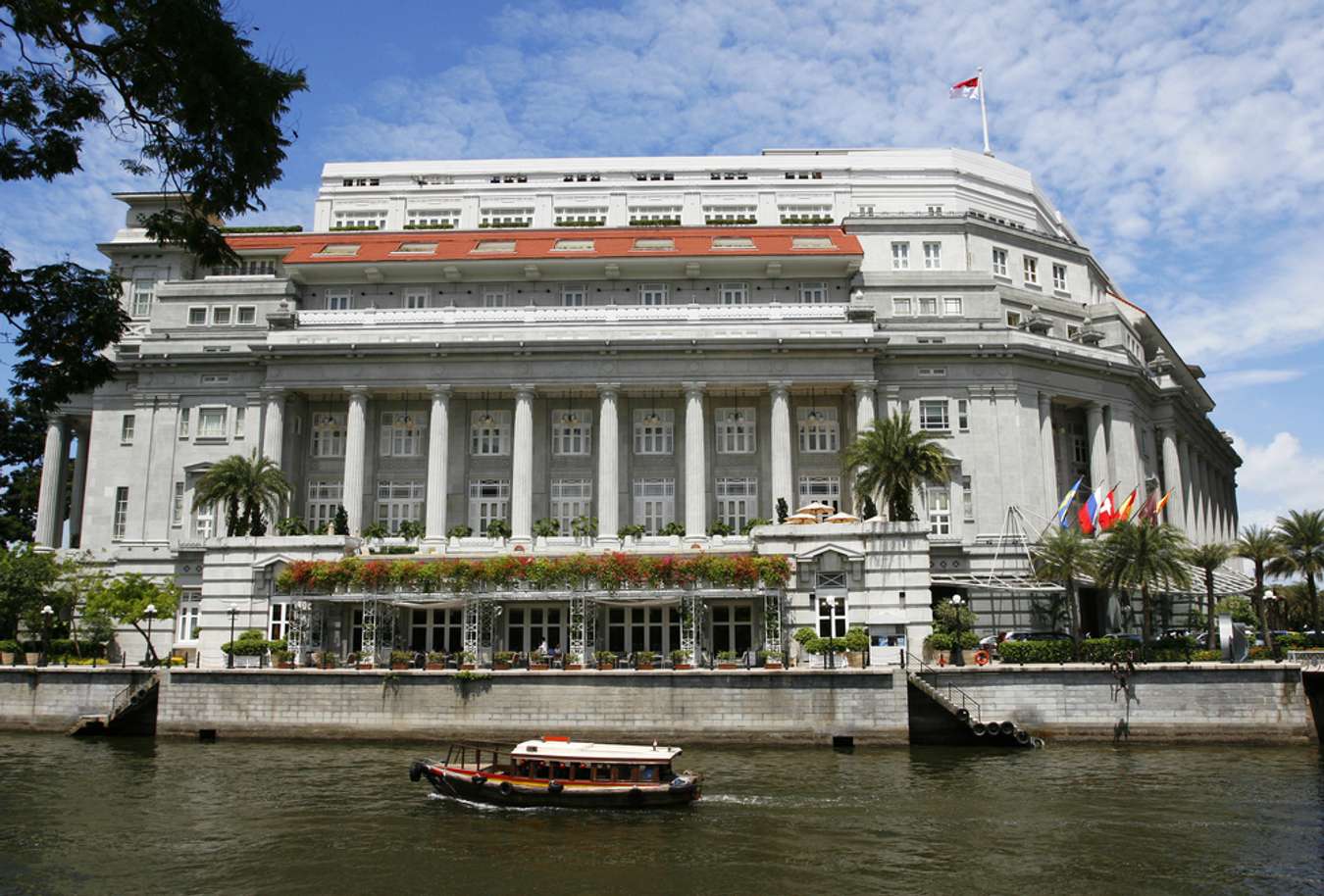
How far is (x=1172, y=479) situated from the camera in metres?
82.9

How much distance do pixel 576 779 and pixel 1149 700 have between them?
91.9ft

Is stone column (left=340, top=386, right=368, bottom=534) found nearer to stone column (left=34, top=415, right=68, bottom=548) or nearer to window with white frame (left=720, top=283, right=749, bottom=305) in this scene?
stone column (left=34, top=415, right=68, bottom=548)

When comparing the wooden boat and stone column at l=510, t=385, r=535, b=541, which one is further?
stone column at l=510, t=385, r=535, b=541

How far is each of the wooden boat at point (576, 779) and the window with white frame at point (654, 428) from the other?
38.2m

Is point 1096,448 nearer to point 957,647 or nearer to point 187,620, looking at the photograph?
point 957,647

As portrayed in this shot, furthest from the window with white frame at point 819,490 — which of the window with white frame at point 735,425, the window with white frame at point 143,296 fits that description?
the window with white frame at point 143,296

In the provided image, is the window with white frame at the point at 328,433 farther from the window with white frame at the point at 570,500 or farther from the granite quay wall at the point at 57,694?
the granite quay wall at the point at 57,694

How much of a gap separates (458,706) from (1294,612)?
298 ft

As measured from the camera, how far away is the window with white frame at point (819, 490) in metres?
72.8

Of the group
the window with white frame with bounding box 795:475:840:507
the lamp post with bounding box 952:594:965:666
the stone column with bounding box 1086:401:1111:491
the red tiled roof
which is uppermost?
the red tiled roof

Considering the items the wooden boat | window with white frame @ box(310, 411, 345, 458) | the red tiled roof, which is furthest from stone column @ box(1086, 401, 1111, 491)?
window with white frame @ box(310, 411, 345, 458)

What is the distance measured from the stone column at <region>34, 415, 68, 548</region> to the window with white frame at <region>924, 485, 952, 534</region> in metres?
60.3

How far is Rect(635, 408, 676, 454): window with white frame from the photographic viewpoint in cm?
7406

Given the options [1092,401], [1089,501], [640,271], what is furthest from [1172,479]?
[640,271]
